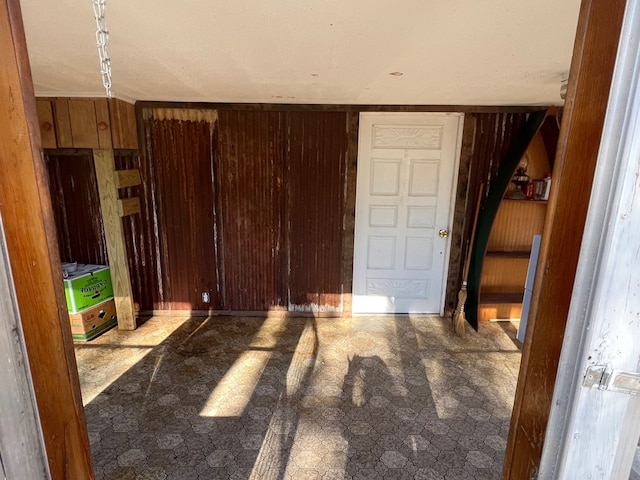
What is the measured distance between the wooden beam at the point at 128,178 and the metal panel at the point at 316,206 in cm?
154

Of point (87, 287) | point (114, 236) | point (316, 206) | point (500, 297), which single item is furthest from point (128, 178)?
point (500, 297)

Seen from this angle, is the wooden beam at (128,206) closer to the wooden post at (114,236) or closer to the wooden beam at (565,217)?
the wooden post at (114,236)

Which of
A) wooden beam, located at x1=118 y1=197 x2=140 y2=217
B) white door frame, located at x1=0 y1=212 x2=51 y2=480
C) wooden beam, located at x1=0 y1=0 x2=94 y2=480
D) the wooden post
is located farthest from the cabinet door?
white door frame, located at x1=0 y1=212 x2=51 y2=480

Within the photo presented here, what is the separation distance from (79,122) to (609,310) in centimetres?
384

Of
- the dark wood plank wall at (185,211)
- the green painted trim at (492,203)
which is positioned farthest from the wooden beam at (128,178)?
the green painted trim at (492,203)

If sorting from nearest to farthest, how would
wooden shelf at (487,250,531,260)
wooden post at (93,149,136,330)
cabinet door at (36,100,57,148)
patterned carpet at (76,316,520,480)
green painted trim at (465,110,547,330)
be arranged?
1. patterned carpet at (76,316,520,480)
2. cabinet door at (36,100,57,148)
3. wooden post at (93,149,136,330)
4. green painted trim at (465,110,547,330)
5. wooden shelf at (487,250,531,260)

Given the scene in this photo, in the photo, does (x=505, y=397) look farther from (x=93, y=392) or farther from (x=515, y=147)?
(x=93, y=392)

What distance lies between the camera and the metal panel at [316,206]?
3.65 metres

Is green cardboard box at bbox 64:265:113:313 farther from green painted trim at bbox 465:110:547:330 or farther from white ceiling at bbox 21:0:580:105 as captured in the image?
green painted trim at bbox 465:110:547:330

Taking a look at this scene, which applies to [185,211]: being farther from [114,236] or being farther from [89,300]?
[89,300]

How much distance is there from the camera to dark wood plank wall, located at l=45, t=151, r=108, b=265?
146 inches

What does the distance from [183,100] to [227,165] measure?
723 mm

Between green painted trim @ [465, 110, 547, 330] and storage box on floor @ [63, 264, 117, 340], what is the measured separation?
12.5 ft

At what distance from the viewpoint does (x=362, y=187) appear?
3.80 metres
